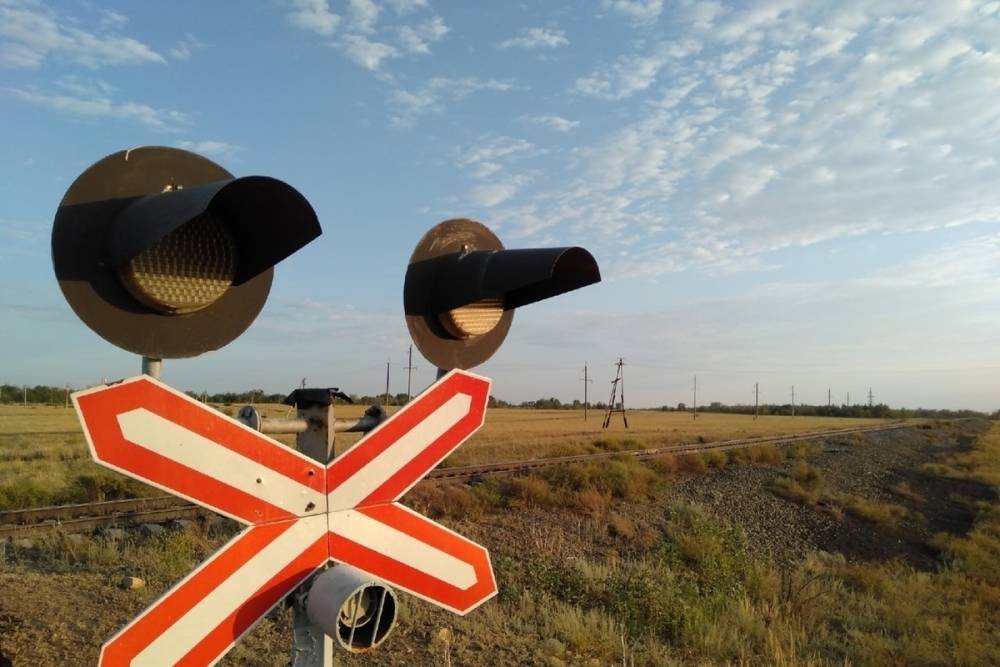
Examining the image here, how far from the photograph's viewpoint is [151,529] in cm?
967

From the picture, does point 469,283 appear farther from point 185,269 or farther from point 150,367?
point 150,367

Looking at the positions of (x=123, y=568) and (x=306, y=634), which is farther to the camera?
(x=123, y=568)

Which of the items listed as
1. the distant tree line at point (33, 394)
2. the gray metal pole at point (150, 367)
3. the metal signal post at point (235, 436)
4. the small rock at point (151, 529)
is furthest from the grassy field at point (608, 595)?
the distant tree line at point (33, 394)

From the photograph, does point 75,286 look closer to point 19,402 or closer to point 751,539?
point 751,539

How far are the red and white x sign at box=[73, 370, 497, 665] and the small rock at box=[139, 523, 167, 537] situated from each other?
828 centimetres

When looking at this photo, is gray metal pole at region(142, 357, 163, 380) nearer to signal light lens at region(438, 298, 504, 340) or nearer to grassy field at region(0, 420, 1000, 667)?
signal light lens at region(438, 298, 504, 340)

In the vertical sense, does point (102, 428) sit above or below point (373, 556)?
above

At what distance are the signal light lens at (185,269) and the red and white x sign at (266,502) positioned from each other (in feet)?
1.11

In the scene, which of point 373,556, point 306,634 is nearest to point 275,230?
point 373,556

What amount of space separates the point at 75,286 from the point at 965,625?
1171 cm

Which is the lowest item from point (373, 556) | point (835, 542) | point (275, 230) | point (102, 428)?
point (835, 542)

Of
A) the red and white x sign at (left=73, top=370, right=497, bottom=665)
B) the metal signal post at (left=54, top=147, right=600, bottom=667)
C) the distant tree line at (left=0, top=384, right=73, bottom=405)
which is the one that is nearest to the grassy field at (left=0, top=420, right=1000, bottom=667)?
the red and white x sign at (left=73, top=370, right=497, bottom=665)

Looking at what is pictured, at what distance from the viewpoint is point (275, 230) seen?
2.26 metres

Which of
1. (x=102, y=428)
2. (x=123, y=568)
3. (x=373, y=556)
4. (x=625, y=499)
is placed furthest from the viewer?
(x=625, y=499)
